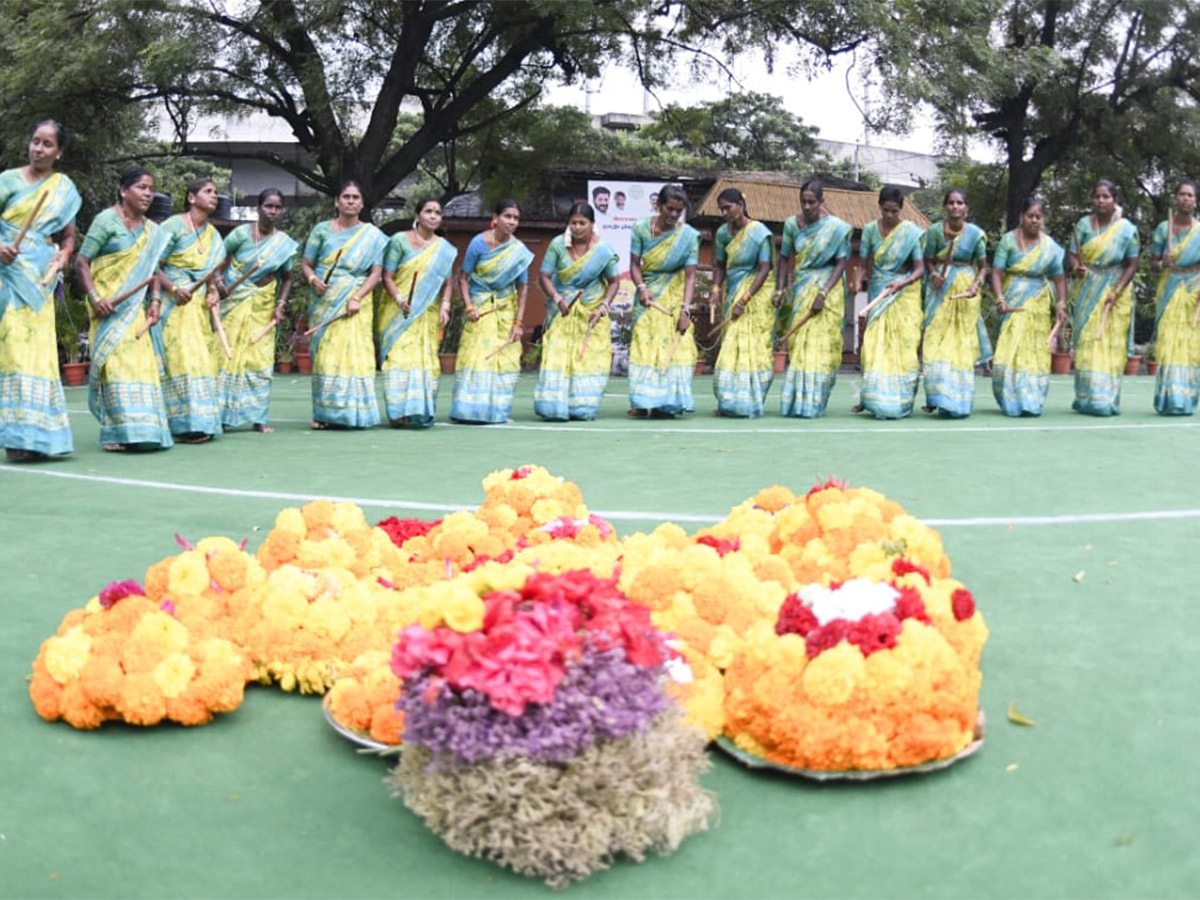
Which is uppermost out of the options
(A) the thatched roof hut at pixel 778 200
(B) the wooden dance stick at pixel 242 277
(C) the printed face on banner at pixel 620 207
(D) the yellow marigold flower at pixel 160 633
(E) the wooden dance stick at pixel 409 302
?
(A) the thatched roof hut at pixel 778 200

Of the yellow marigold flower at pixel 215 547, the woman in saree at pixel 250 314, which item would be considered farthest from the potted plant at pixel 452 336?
the yellow marigold flower at pixel 215 547

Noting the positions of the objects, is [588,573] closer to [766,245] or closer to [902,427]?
[902,427]

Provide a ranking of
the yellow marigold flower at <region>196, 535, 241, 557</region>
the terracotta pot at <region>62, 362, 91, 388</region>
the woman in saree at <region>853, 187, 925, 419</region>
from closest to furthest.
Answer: the yellow marigold flower at <region>196, 535, 241, 557</region>, the woman in saree at <region>853, 187, 925, 419</region>, the terracotta pot at <region>62, 362, 91, 388</region>

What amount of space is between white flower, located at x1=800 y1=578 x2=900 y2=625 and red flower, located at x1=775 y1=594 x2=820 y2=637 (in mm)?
19

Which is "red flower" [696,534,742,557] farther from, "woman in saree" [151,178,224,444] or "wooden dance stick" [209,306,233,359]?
"wooden dance stick" [209,306,233,359]

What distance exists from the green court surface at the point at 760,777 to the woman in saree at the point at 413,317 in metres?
4.03

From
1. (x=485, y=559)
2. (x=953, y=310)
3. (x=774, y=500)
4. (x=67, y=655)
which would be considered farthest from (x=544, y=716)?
(x=953, y=310)

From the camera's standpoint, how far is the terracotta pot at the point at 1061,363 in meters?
20.6

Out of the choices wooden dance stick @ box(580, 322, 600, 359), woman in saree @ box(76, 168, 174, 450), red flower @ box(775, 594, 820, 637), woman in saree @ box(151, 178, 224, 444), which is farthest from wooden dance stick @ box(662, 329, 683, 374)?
red flower @ box(775, 594, 820, 637)

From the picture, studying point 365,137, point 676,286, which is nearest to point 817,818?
point 676,286

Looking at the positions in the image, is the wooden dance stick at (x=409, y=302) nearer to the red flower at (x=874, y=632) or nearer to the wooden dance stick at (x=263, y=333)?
the wooden dance stick at (x=263, y=333)

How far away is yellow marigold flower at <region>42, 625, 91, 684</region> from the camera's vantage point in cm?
370

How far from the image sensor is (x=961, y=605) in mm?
3750

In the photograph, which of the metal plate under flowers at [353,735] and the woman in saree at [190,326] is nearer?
the metal plate under flowers at [353,735]
